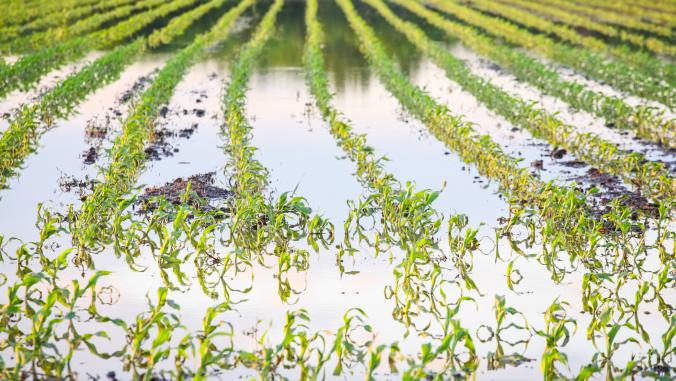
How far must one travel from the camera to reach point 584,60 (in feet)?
58.0

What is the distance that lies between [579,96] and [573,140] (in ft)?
13.9

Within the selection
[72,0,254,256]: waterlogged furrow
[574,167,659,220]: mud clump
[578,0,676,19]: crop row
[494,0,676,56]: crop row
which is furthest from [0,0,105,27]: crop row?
[574,167,659,220]: mud clump

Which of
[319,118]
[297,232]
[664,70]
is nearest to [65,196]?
[297,232]

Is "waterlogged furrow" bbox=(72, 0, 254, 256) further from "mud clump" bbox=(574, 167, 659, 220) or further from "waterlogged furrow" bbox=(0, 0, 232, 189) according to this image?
"mud clump" bbox=(574, 167, 659, 220)

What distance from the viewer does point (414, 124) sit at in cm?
1243

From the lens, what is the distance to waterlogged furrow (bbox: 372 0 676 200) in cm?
876

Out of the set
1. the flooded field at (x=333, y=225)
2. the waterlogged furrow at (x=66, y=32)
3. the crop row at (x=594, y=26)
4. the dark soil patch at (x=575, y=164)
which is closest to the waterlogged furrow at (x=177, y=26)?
the waterlogged furrow at (x=66, y=32)

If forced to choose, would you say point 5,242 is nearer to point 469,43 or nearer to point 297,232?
point 297,232

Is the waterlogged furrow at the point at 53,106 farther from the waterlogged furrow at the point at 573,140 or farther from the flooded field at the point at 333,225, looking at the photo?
the waterlogged furrow at the point at 573,140

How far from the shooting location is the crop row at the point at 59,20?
22906mm

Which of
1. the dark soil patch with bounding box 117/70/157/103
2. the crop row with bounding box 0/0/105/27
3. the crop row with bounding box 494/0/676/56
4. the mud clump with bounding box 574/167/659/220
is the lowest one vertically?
the crop row with bounding box 494/0/676/56

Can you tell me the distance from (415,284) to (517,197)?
8.04 ft

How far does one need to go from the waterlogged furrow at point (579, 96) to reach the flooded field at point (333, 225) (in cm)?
7

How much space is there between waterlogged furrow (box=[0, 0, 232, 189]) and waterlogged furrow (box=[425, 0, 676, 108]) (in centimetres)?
Result: 885
